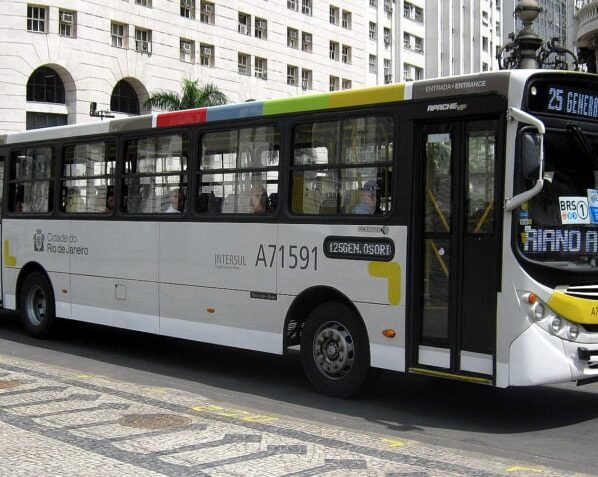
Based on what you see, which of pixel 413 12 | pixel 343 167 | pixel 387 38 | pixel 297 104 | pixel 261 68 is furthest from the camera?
pixel 413 12

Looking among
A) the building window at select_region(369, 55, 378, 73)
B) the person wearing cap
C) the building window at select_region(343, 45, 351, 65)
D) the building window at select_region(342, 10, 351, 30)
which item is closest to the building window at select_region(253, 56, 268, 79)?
the building window at select_region(343, 45, 351, 65)

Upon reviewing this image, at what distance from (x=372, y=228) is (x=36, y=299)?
270 inches

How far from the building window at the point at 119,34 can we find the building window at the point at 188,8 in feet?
15.6

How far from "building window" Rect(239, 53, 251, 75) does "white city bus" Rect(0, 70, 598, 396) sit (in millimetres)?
45703

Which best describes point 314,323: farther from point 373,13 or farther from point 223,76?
point 373,13

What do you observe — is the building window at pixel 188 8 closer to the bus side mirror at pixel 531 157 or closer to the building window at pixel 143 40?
the building window at pixel 143 40

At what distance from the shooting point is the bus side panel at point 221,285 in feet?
29.9

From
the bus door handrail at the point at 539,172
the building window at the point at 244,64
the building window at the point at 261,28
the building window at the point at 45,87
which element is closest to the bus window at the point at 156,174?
the bus door handrail at the point at 539,172

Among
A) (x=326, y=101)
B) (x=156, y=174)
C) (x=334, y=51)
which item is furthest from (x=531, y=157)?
(x=334, y=51)

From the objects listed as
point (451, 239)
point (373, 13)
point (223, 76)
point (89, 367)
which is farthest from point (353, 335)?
point (373, 13)

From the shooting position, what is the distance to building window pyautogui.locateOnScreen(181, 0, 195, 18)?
5137 centimetres

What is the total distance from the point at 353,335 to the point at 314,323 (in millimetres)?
578

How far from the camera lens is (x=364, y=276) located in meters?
8.15

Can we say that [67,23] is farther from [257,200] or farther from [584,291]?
[584,291]
